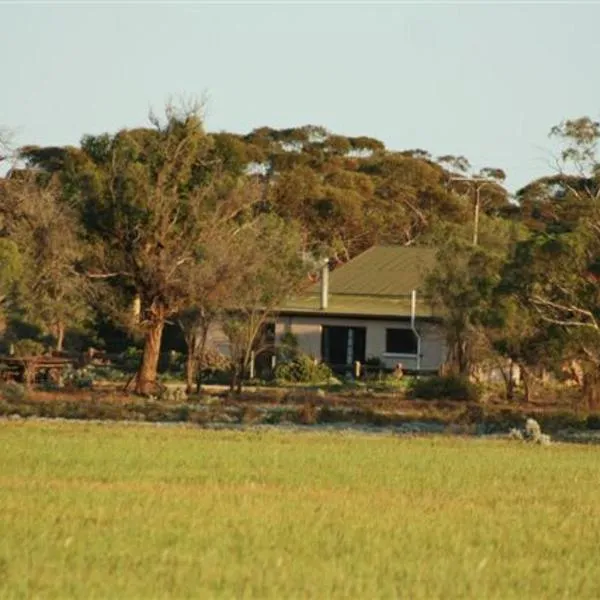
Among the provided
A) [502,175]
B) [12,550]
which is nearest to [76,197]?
[12,550]

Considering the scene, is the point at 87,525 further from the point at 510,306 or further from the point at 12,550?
the point at 510,306

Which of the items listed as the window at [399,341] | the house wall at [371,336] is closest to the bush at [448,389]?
the house wall at [371,336]

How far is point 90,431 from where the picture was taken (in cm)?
3378

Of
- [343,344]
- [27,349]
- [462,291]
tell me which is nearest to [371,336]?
[343,344]

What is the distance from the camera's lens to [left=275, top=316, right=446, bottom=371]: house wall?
210 ft

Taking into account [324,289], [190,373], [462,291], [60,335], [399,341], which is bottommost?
[190,373]

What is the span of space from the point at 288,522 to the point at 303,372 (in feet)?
142

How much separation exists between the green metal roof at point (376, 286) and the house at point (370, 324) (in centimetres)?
4

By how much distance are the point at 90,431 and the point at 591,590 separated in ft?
68.9

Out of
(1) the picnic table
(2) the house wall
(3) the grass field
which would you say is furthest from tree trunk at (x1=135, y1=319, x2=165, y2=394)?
(3) the grass field

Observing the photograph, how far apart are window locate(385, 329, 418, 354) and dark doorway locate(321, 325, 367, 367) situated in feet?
3.34

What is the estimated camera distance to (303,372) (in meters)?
60.5

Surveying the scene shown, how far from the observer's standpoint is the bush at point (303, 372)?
6034cm

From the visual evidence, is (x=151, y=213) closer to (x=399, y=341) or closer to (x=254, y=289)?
(x=254, y=289)
